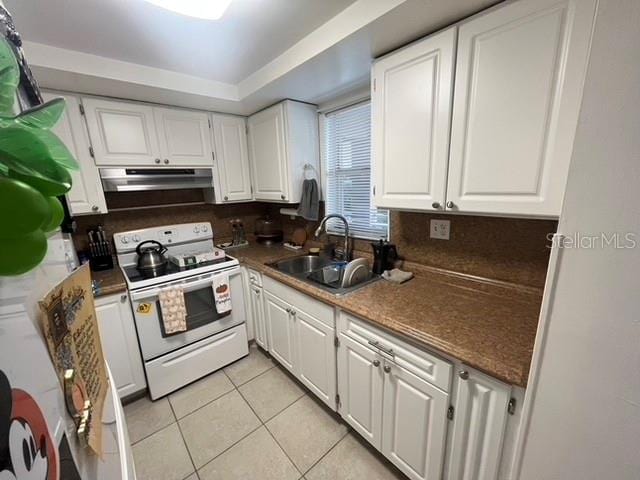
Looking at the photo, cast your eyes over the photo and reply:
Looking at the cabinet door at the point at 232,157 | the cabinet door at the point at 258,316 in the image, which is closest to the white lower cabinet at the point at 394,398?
the cabinet door at the point at 258,316

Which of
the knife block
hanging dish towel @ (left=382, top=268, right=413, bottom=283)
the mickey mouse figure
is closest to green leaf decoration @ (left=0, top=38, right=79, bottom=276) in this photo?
the mickey mouse figure

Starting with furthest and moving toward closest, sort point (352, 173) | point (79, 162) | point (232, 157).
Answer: point (232, 157), point (352, 173), point (79, 162)

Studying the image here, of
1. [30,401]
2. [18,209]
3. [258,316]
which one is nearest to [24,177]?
[18,209]

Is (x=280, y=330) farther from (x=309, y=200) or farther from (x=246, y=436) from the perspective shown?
(x=309, y=200)

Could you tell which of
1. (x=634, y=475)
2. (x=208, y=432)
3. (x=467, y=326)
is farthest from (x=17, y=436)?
(x=208, y=432)

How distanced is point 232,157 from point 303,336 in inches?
67.1

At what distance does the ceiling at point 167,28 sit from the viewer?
1.13m

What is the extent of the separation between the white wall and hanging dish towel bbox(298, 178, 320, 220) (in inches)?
68.8

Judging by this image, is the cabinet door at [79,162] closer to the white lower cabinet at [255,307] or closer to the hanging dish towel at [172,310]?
the hanging dish towel at [172,310]

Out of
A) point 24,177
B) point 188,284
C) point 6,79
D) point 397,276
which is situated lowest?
point 188,284

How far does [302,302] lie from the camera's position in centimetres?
166

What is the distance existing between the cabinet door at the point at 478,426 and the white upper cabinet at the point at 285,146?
174 centimetres

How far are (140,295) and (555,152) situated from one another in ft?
7.34

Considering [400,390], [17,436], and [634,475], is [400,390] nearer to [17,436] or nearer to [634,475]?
[634,475]
